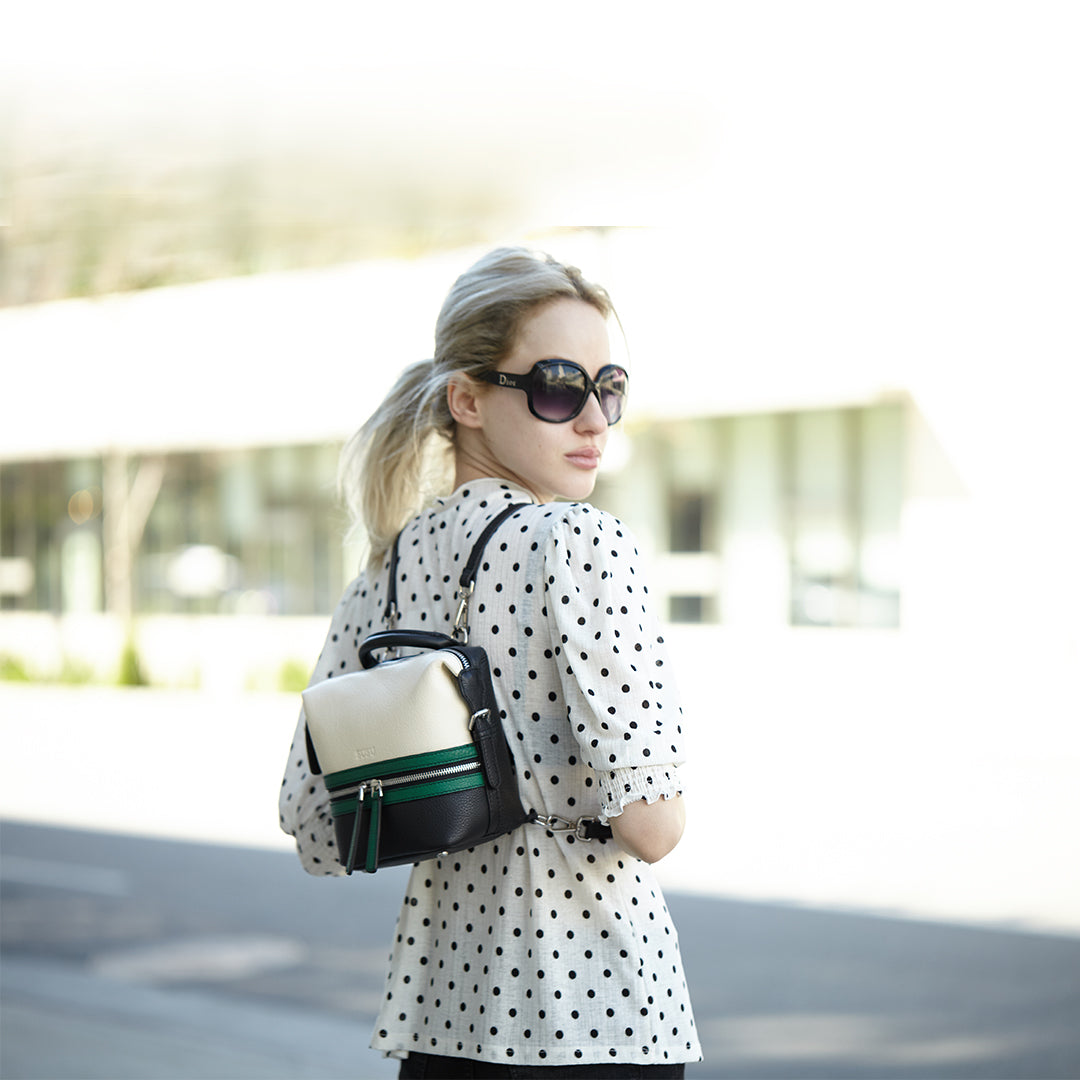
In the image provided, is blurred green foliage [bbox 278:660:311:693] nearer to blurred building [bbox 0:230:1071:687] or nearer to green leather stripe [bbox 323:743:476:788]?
blurred building [bbox 0:230:1071:687]

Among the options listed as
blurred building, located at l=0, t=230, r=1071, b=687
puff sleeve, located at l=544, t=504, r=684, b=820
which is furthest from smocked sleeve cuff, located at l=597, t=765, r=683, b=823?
blurred building, located at l=0, t=230, r=1071, b=687

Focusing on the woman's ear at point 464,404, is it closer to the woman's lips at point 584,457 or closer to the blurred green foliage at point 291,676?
the woman's lips at point 584,457

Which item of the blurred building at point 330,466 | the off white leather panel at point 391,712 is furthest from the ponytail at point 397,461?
the blurred building at point 330,466

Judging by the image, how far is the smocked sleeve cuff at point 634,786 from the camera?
1705mm

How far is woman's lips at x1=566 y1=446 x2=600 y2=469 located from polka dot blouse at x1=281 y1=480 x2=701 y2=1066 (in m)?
0.13

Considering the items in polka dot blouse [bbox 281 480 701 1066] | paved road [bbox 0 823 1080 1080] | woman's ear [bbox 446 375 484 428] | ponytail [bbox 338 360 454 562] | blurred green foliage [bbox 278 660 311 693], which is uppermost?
woman's ear [bbox 446 375 484 428]

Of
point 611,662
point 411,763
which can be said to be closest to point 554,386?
point 611,662

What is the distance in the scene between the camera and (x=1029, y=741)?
1396cm

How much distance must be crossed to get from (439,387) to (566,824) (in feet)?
2.23

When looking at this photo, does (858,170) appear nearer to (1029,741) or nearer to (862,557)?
(1029,741)

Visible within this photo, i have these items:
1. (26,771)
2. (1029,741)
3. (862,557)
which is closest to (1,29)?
(26,771)

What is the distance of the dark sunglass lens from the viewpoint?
6.53ft

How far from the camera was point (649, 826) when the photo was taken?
1719 mm

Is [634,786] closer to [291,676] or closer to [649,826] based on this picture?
[649,826]
